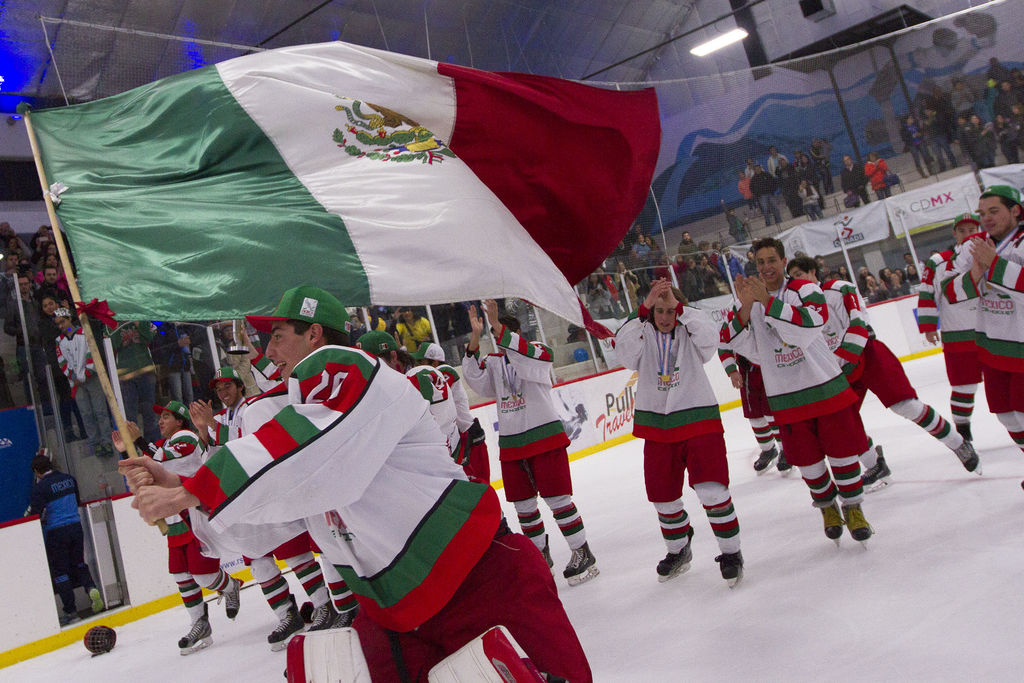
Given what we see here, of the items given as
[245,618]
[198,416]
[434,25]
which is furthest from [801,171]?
[198,416]

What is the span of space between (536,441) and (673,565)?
1239 millimetres

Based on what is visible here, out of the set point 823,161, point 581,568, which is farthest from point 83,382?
point 823,161

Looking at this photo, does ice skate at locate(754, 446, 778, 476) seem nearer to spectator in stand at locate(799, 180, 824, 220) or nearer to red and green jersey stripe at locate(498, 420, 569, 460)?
red and green jersey stripe at locate(498, 420, 569, 460)

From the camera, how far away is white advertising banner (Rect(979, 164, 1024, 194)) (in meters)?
14.7

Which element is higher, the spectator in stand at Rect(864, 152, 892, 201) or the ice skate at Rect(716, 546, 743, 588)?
the spectator in stand at Rect(864, 152, 892, 201)

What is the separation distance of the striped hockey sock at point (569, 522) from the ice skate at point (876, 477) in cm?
205

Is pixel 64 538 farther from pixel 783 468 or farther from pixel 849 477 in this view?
pixel 849 477

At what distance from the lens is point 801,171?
14484mm

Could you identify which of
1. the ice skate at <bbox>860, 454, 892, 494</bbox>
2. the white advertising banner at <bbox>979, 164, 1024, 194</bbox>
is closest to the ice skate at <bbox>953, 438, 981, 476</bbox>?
the ice skate at <bbox>860, 454, 892, 494</bbox>

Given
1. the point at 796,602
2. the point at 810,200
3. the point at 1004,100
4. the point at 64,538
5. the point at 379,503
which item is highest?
the point at 1004,100

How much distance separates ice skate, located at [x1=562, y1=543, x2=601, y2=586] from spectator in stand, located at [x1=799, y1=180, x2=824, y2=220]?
433 inches

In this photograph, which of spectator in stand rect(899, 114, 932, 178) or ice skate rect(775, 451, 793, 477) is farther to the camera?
spectator in stand rect(899, 114, 932, 178)

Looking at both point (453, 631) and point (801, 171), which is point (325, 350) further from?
point (801, 171)

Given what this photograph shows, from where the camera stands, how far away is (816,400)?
4492 millimetres
